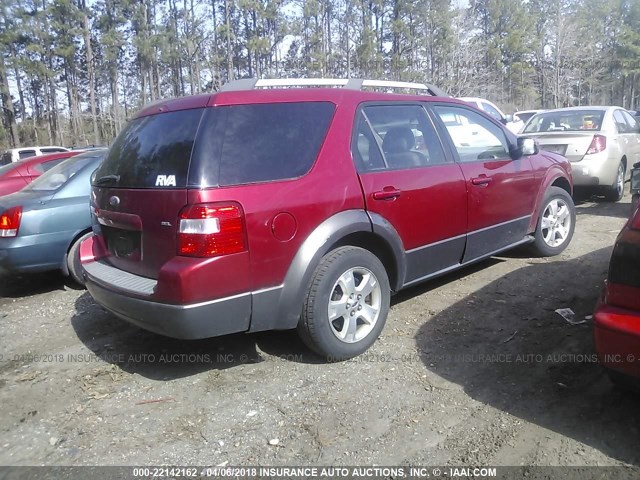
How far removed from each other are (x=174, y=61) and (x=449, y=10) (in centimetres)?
2127

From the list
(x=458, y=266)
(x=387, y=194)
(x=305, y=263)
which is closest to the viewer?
(x=305, y=263)

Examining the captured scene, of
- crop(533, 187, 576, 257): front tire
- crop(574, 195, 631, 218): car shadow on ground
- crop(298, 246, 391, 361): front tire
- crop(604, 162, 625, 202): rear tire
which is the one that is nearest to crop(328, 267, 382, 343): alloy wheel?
crop(298, 246, 391, 361): front tire

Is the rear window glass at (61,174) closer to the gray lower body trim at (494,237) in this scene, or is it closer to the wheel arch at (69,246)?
the wheel arch at (69,246)

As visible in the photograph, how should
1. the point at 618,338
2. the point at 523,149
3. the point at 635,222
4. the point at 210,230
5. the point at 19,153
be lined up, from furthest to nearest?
the point at 19,153 < the point at 523,149 < the point at 210,230 < the point at 635,222 < the point at 618,338

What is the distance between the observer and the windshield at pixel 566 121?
8552 millimetres

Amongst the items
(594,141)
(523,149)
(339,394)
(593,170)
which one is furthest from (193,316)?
(594,141)

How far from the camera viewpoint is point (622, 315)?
2510 mm

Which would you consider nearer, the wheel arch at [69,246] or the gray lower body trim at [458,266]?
the gray lower body trim at [458,266]

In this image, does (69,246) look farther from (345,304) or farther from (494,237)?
(494,237)

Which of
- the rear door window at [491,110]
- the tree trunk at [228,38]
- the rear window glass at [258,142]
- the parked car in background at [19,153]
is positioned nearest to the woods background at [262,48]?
the tree trunk at [228,38]

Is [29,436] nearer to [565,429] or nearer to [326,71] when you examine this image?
[565,429]

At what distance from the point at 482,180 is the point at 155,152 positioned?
8.96 ft

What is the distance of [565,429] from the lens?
2.70m

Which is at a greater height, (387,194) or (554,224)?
(387,194)
